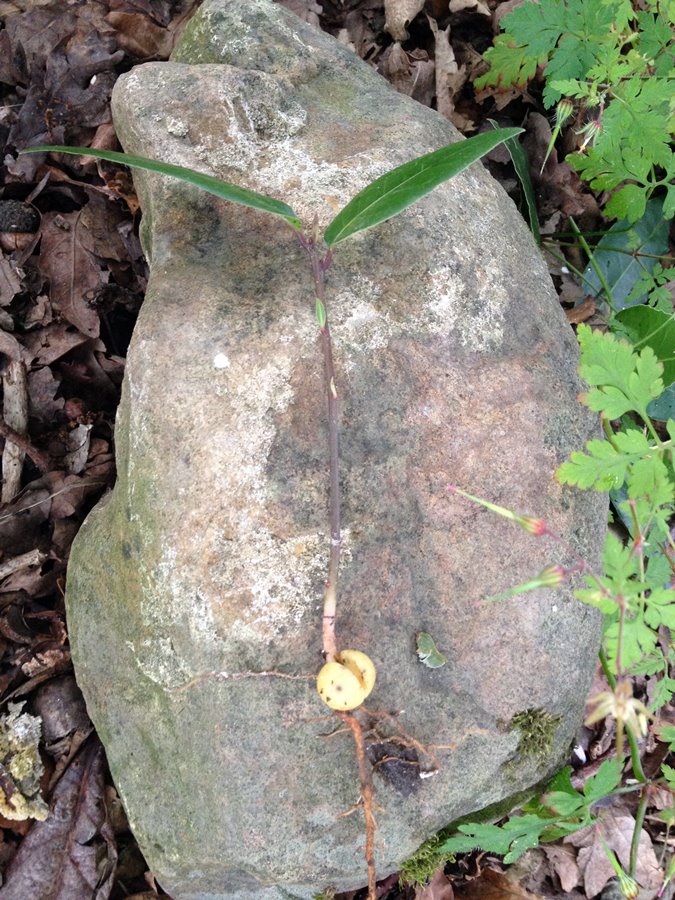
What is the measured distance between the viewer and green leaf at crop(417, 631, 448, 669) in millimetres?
1966

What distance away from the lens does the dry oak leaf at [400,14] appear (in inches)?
134

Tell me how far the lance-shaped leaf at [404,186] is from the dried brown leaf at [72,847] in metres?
2.08

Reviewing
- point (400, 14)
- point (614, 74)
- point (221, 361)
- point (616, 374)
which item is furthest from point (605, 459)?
point (400, 14)

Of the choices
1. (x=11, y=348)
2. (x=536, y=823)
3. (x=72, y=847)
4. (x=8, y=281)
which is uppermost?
(x=8, y=281)

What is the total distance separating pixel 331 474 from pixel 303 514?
0.44ft

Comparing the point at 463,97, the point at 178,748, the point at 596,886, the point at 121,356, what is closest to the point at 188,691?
the point at 178,748

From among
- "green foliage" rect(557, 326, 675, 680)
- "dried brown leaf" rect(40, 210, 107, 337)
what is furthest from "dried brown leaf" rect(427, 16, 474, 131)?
"green foliage" rect(557, 326, 675, 680)

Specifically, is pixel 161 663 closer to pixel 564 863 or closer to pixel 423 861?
pixel 423 861

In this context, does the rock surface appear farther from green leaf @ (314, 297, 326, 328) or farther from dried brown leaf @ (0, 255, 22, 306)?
dried brown leaf @ (0, 255, 22, 306)

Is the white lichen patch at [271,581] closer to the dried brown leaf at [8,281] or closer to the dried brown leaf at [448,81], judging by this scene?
the dried brown leaf at [8,281]

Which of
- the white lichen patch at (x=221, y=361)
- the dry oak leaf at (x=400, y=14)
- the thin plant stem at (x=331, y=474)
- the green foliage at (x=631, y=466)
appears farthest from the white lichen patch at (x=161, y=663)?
the dry oak leaf at (x=400, y=14)

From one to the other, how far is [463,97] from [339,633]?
269 cm

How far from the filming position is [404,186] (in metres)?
1.87

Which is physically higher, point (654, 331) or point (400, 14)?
point (400, 14)
